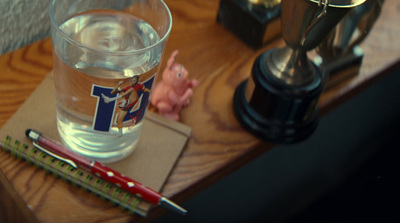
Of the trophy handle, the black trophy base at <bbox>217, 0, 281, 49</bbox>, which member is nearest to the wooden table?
the black trophy base at <bbox>217, 0, 281, 49</bbox>

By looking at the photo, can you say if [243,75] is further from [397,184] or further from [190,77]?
[397,184]

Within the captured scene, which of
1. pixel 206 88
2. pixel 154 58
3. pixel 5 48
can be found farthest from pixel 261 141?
pixel 5 48

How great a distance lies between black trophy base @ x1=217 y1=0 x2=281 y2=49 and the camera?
62 cm

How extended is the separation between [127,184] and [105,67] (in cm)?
12

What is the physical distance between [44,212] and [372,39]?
0.54m

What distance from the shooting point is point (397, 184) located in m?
0.63

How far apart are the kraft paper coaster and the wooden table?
13 millimetres

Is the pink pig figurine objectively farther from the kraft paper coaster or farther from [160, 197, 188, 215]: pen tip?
[160, 197, 188, 215]: pen tip

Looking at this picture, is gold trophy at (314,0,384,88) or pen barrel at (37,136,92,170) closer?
pen barrel at (37,136,92,170)

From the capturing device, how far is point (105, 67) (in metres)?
0.39

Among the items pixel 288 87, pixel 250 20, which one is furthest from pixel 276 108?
pixel 250 20

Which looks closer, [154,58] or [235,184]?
[154,58]

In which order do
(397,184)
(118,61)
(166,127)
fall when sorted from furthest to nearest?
(397,184)
(166,127)
(118,61)

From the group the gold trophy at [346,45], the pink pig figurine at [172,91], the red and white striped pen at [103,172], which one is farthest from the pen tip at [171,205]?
the gold trophy at [346,45]
